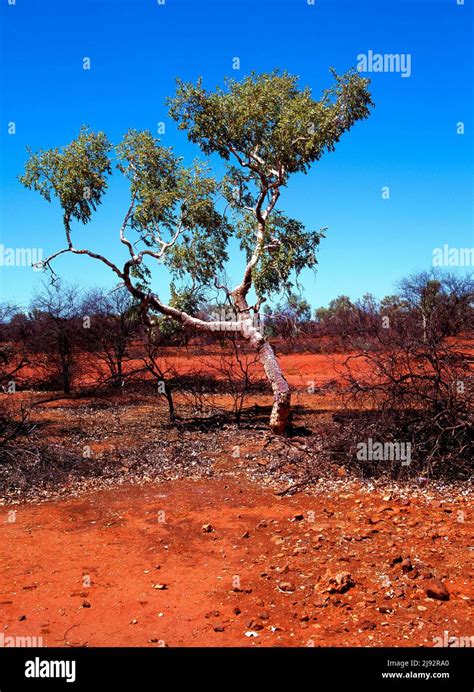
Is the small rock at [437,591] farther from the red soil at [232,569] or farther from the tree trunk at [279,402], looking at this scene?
the tree trunk at [279,402]

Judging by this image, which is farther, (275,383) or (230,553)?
(275,383)

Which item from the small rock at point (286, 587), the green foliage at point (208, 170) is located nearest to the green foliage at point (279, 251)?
the green foliage at point (208, 170)

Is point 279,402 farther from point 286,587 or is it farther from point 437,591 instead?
point 437,591

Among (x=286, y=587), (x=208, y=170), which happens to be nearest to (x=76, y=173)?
(x=208, y=170)

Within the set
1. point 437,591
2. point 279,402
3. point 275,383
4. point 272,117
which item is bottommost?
point 437,591

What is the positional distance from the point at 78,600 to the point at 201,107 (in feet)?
35.7

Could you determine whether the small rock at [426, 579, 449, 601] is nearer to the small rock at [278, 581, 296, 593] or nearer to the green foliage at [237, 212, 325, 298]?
the small rock at [278, 581, 296, 593]

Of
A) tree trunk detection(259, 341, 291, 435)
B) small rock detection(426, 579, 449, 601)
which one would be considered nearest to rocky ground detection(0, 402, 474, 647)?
small rock detection(426, 579, 449, 601)

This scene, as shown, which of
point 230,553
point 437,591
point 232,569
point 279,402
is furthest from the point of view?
point 279,402

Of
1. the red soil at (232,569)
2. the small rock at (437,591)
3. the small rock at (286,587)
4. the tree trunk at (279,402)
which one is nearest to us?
the red soil at (232,569)
